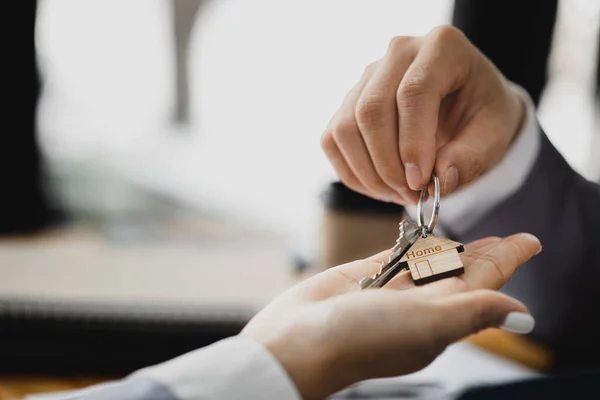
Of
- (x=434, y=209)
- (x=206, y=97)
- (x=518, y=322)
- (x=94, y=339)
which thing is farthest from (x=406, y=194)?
(x=206, y=97)

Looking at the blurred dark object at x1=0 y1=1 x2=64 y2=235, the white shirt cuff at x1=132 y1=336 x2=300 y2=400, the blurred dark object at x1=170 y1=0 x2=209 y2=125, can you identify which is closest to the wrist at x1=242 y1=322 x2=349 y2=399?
the white shirt cuff at x1=132 y1=336 x2=300 y2=400

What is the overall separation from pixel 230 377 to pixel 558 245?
0.62 metres

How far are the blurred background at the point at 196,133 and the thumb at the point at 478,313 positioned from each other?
58 cm

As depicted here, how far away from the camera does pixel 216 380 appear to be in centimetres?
41

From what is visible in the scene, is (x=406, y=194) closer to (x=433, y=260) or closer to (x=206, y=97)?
(x=433, y=260)

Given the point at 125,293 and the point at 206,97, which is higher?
the point at 206,97

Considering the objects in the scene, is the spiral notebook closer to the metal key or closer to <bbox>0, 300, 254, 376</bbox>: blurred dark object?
<bbox>0, 300, 254, 376</bbox>: blurred dark object

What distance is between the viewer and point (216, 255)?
47.2 inches

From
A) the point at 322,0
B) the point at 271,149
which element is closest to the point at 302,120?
the point at 271,149

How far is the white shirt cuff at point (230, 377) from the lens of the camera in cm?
41

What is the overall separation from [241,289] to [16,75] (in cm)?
66

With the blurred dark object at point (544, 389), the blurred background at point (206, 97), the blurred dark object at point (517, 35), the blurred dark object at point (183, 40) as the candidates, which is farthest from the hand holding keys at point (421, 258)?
the blurred dark object at point (517, 35)

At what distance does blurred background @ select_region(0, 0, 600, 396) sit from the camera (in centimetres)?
105

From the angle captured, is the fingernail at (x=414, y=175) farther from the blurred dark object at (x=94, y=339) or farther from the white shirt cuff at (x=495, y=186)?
the blurred dark object at (x=94, y=339)
